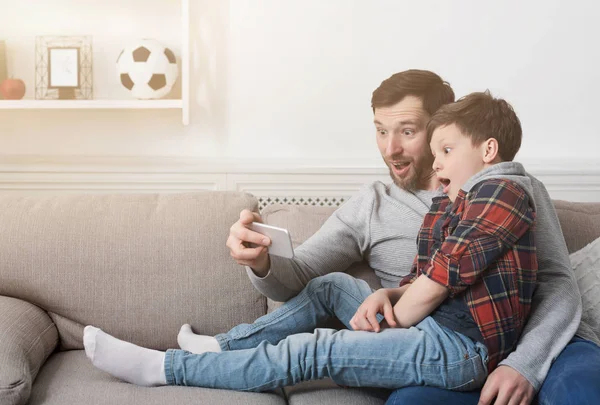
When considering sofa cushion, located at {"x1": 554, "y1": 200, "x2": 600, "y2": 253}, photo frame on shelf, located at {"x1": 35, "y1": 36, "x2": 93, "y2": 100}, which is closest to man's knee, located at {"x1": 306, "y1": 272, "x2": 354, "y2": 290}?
sofa cushion, located at {"x1": 554, "y1": 200, "x2": 600, "y2": 253}

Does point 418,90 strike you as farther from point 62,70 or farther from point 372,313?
point 62,70

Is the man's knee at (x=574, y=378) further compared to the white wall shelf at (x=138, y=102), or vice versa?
the white wall shelf at (x=138, y=102)

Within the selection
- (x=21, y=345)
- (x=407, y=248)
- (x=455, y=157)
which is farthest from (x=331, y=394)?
(x=21, y=345)

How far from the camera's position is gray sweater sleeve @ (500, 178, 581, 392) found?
4.97 ft

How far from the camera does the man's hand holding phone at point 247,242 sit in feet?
5.44

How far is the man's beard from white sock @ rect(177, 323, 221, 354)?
2.13 feet

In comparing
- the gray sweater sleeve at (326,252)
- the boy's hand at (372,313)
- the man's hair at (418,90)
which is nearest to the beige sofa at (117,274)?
the gray sweater sleeve at (326,252)

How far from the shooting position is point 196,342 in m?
1.78

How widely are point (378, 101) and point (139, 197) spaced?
2.29 ft

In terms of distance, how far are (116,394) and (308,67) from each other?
4.87 ft

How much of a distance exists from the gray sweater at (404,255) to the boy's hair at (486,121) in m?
0.08

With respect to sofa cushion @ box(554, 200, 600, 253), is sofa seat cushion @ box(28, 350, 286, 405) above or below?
below

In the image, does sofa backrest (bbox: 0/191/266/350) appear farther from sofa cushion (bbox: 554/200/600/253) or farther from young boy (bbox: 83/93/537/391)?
sofa cushion (bbox: 554/200/600/253)

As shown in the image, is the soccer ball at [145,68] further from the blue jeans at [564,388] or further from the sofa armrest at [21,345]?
the blue jeans at [564,388]
